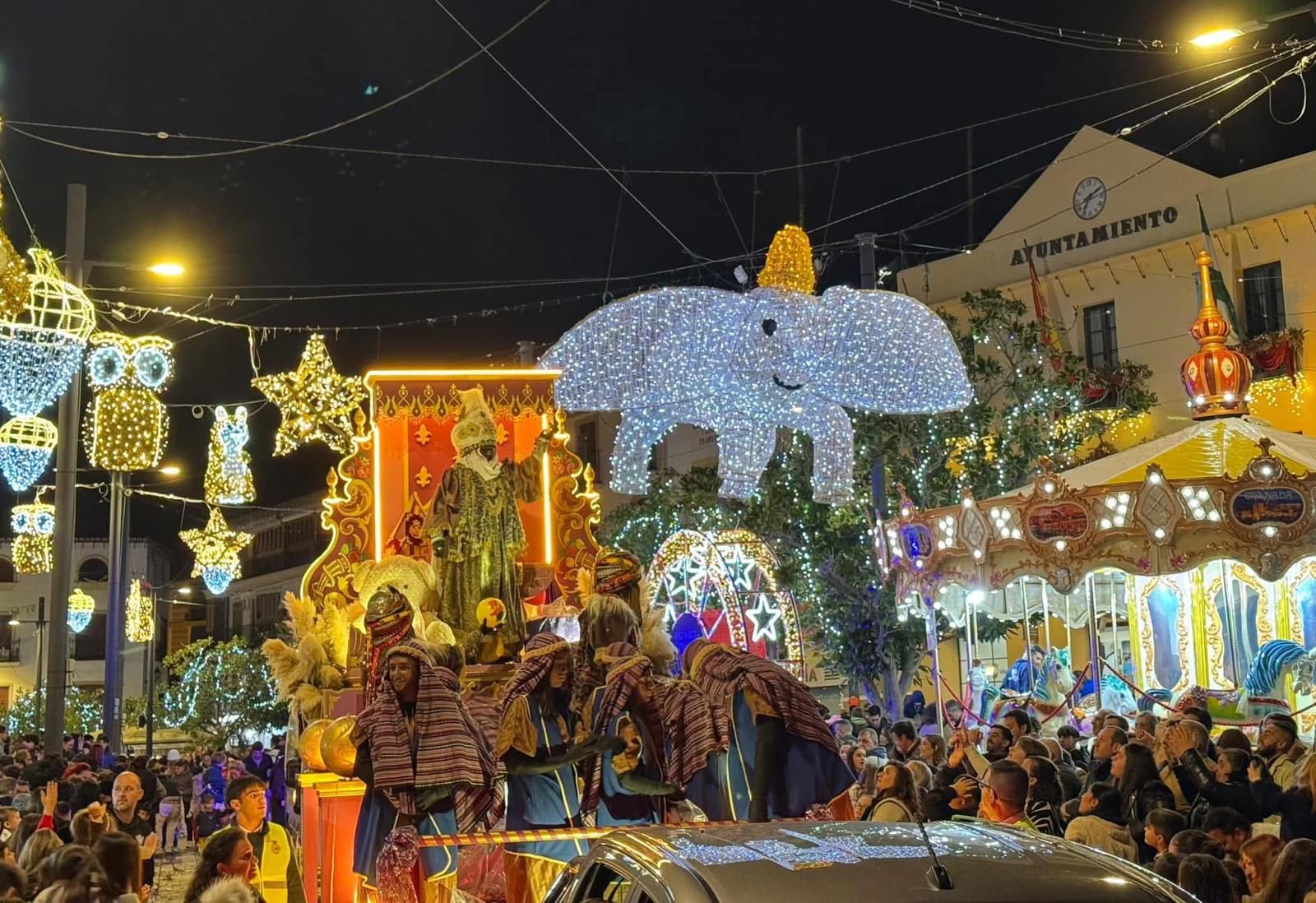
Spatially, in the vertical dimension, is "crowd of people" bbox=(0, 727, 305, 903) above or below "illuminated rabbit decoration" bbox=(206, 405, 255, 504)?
below

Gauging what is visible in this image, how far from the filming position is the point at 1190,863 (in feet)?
18.8

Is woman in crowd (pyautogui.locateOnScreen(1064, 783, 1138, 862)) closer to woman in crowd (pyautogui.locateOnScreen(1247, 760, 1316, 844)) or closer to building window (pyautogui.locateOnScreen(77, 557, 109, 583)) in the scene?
woman in crowd (pyautogui.locateOnScreen(1247, 760, 1316, 844))

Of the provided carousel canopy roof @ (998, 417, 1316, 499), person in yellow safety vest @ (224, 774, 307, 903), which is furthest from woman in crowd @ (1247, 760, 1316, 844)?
carousel canopy roof @ (998, 417, 1316, 499)

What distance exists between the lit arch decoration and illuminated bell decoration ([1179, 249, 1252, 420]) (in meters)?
6.05

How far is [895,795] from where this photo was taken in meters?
7.77

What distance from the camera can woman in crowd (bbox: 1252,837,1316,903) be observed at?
5.95m

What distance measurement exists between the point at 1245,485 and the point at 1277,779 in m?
7.02

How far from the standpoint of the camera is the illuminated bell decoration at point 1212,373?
18.9 meters

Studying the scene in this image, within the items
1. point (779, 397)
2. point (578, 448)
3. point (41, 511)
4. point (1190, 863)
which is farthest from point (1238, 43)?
point (578, 448)

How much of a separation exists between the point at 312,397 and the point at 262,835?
12376 mm

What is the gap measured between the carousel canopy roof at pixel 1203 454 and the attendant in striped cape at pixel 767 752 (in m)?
10.8

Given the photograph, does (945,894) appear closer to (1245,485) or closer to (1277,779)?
(1277,779)

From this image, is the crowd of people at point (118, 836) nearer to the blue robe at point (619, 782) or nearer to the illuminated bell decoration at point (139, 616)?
the blue robe at point (619, 782)

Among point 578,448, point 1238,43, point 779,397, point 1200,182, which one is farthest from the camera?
point 578,448
